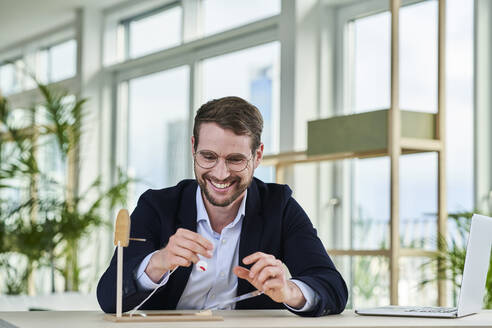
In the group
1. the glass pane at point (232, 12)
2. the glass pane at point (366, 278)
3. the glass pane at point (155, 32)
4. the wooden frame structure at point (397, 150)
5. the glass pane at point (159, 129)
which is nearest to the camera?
the wooden frame structure at point (397, 150)

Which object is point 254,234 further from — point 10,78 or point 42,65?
point 10,78

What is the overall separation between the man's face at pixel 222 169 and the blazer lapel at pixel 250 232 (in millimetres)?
106

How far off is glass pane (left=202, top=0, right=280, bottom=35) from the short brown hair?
10.4ft

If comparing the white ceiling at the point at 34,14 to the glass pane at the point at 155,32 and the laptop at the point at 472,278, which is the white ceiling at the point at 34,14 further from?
the laptop at the point at 472,278

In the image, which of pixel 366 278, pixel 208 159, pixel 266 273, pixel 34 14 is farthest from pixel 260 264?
pixel 34 14

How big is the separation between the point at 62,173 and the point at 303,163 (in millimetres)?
3512

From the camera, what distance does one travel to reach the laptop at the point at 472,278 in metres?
1.97

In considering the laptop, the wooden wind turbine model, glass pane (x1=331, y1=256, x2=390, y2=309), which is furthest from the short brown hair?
glass pane (x1=331, y1=256, x2=390, y2=309)

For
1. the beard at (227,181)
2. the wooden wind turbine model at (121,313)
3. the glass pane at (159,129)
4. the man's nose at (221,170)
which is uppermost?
the glass pane at (159,129)

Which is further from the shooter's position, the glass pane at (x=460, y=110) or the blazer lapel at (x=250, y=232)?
the glass pane at (x=460, y=110)

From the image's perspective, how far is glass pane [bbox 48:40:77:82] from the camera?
7.65m

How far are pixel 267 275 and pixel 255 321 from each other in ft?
0.43

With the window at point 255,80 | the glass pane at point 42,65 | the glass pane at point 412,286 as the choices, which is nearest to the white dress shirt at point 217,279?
the glass pane at point 412,286

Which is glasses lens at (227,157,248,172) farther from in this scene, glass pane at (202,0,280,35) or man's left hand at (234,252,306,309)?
glass pane at (202,0,280,35)
